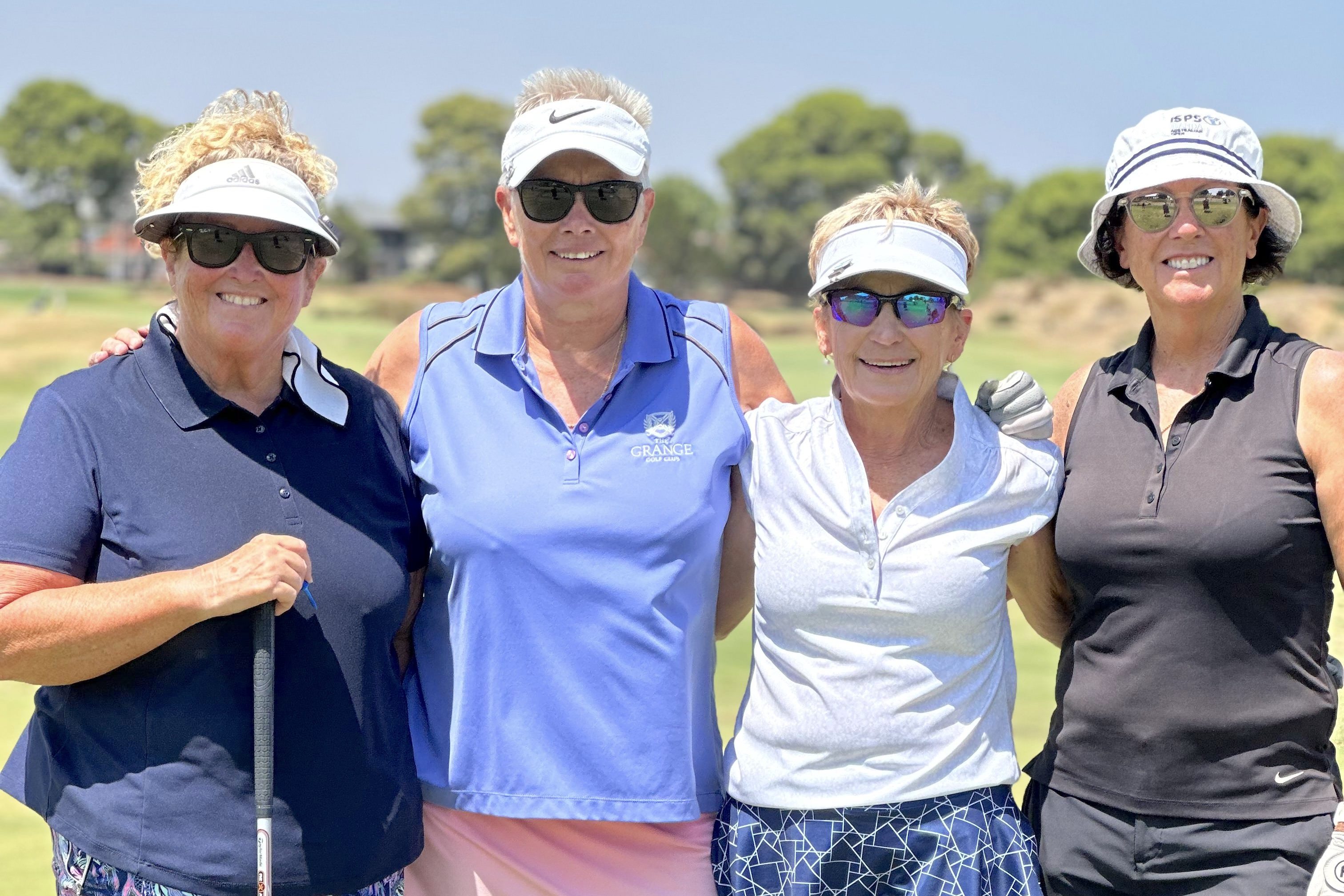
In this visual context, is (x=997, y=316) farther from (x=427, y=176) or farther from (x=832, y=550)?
(x=832, y=550)

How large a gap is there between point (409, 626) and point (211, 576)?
0.76 meters

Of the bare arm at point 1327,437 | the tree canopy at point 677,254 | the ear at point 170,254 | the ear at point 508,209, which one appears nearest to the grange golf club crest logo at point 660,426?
the ear at point 508,209

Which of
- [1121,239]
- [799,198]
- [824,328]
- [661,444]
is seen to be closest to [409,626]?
[661,444]

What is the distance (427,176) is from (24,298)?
27.8 metres

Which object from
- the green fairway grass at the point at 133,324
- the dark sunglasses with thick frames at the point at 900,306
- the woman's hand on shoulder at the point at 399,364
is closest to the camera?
the dark sunglasses with thick frames at the point at 900,306

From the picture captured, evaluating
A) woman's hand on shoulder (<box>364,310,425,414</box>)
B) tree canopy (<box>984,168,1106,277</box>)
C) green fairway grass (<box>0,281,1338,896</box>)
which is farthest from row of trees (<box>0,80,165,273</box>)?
woman's hand on shoulder (<box>364,310,425,414</box>)

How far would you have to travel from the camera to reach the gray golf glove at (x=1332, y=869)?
2709 millimetres

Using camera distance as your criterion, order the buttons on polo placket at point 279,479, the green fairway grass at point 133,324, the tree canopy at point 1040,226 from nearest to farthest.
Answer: the buttons on polo placket at point 279,479
the green fairway grass at point 133,324
the tree canopy at point 1040,226

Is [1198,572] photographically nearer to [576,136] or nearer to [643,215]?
[643,215]

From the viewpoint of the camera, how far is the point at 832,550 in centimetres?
296

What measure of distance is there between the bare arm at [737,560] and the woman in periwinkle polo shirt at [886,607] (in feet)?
0.37

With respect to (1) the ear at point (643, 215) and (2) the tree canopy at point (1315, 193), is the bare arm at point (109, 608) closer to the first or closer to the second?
(1) the ear at point (643, 215)

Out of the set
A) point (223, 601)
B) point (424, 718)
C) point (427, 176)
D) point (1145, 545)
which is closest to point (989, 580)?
point (1145, 545)

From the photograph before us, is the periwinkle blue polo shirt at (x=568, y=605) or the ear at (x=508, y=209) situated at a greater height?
the ear at (x=508, y=209)
